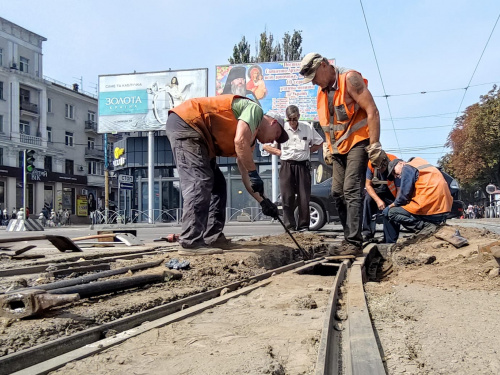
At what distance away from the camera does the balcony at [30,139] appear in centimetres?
4072

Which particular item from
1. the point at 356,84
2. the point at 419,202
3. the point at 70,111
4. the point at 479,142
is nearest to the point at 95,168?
the point at 70,111

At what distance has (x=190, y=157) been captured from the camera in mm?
4191

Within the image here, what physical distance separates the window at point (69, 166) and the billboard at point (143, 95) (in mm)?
21143

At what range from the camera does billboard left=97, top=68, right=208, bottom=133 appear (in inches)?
1049

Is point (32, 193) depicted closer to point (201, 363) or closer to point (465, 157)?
point (465, 157)

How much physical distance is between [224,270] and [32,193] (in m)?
41.7

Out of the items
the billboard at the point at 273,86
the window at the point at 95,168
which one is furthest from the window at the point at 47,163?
the billboard at the point at 273,86

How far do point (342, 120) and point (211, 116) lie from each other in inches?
56.7

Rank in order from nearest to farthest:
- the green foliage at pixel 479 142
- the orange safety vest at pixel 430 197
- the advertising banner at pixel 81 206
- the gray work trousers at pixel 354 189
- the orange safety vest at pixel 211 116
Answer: the orange safety vest at pixel 211 116 → the gray work trousers at pixel 354 189 → the orange safety vest at pixel 430 197 → the green foliage at pixel 479 142 → the advertising banner at pixel 81 206

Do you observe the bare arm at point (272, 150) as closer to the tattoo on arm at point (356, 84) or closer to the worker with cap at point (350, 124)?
the worker with cap at point (350, 124)

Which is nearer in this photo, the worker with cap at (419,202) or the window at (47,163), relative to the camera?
the worker with cap at (419,202)

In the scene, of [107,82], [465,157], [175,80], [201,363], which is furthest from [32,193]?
[201,363]

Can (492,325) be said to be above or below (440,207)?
below

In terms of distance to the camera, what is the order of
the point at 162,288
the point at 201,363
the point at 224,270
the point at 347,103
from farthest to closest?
the point at 347,103, the point at 224,270, the point at 162,288, the point at 201,363
